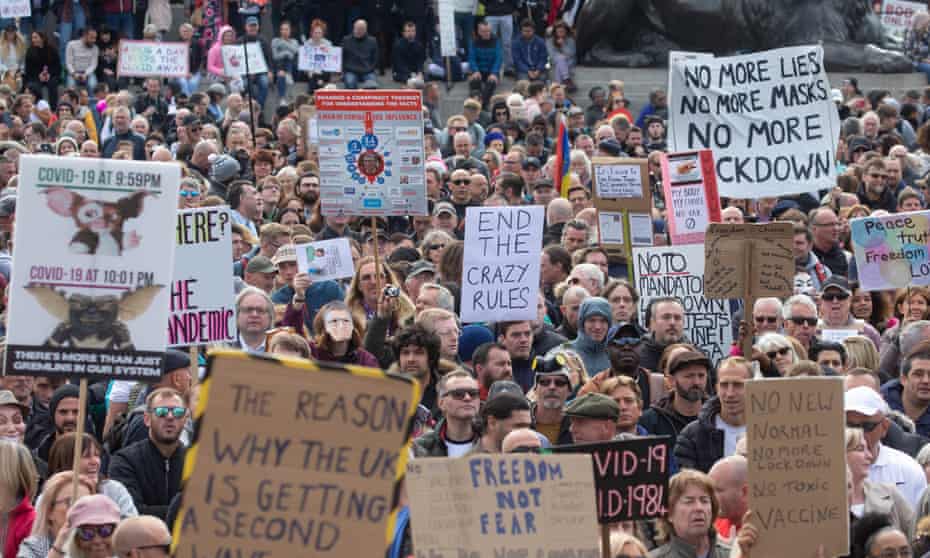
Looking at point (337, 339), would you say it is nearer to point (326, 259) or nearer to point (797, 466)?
point (326, 259)

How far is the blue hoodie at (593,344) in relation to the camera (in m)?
12.4

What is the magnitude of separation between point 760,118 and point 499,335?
14.3 feet

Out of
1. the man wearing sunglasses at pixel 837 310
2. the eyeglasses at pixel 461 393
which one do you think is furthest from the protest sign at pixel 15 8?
the eyeglasses at pixel 461 393

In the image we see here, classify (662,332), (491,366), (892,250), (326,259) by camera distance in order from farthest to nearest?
(892,250), (326,259), (662,332), (491,366)

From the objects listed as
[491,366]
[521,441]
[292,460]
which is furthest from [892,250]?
[292,460]

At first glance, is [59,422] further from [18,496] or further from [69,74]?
[69,74]

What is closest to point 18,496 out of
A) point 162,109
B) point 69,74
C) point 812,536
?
point 812,536

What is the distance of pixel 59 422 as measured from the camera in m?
10.6

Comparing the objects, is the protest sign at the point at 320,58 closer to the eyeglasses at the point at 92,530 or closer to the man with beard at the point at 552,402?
the man with beard at the point at 552,402

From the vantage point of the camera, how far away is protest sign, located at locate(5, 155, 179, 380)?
28.6 ft

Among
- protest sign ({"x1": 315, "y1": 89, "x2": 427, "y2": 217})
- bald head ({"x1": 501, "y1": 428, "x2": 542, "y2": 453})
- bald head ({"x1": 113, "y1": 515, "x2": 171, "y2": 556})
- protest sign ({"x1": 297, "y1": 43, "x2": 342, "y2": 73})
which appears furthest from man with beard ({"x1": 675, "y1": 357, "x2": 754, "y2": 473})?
protest sign ({"x1": 297, "y1": 43, "x2": 342, "y2": 73})

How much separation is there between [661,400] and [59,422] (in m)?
3.01

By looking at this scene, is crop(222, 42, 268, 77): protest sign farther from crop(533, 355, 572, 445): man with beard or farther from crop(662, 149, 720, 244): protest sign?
crop(533, 355, 572, 445): man with beard

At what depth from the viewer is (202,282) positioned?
442 inches
